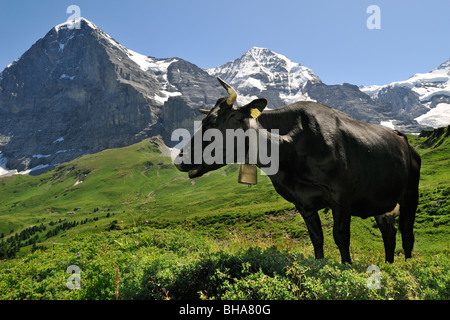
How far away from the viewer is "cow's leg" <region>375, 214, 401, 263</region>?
834 centimetres

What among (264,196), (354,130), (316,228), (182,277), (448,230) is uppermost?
(354,130)

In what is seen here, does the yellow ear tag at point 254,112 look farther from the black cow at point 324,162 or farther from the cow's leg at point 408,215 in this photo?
the cow's leg at point 408,215

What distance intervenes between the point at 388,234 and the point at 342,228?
3.98 m

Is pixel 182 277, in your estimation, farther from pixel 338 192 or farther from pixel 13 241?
pixel 13 241

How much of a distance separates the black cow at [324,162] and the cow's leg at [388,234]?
2038mm

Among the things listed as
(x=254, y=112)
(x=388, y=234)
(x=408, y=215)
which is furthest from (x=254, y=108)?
(x=388, y=234)

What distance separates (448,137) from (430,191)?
101 metres

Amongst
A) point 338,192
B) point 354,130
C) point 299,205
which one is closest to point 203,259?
point 299,205

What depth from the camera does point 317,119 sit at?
6117 mm

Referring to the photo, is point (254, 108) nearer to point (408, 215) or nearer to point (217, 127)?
point (217, 127)

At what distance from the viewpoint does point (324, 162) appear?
561 cm

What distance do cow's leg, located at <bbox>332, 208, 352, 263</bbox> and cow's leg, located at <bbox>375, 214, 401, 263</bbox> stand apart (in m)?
3.47

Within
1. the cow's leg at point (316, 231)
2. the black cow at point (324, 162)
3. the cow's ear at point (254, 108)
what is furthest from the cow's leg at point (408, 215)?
the cow's ear at point (254, 108)
